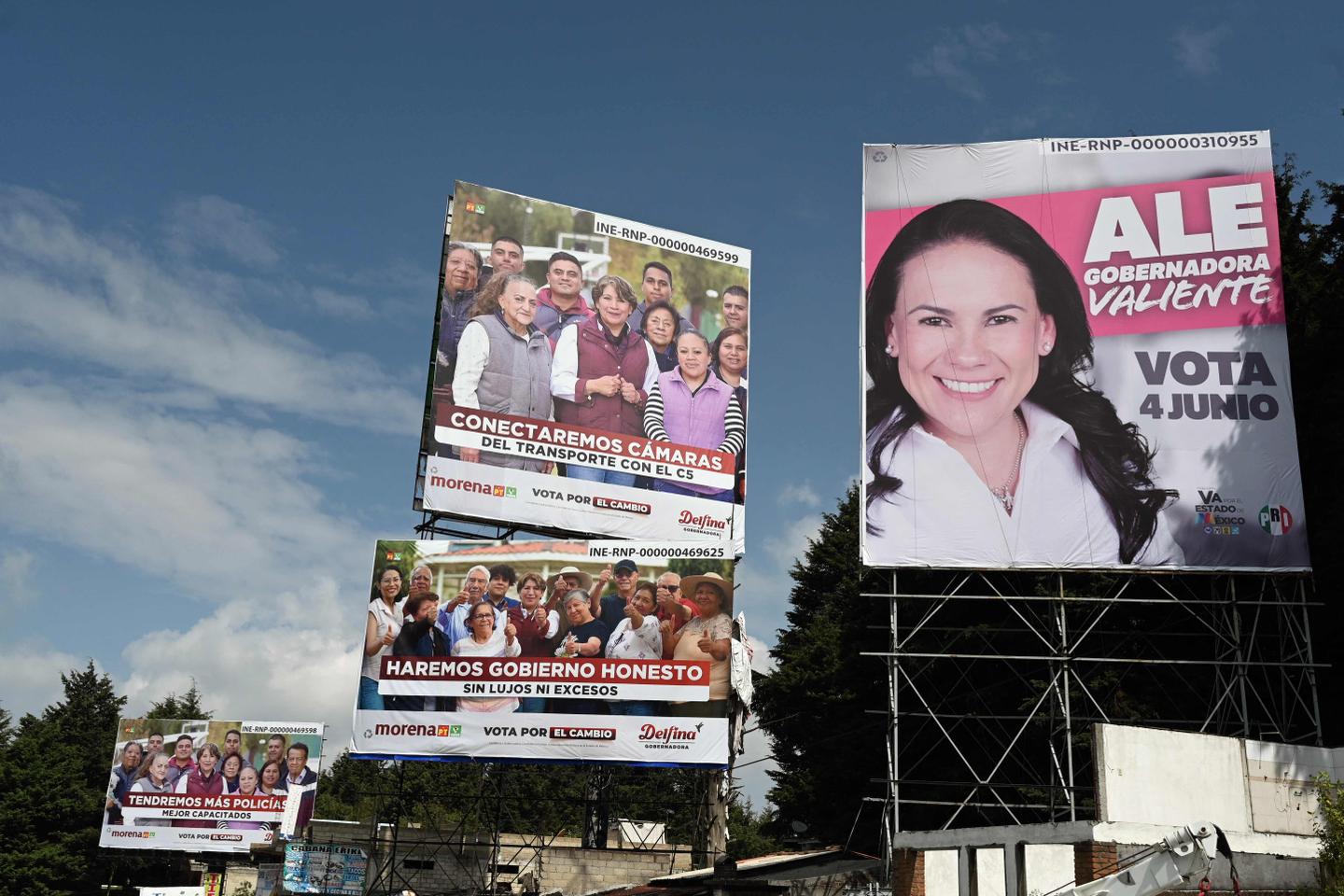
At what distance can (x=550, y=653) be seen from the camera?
85.6 feet

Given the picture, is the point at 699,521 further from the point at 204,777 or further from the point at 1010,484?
the point at 204,777

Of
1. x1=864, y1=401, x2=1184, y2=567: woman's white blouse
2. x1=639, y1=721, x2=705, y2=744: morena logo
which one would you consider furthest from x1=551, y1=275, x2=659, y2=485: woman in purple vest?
x1=864, y1=401, x2=1184, y2=567: woman's white blouse

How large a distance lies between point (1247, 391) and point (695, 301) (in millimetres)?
13563

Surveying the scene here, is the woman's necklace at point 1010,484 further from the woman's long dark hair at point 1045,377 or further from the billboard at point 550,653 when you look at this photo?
the billboard at point 550,653

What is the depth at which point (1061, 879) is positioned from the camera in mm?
18359

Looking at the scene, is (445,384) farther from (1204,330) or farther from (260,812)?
(260,812)

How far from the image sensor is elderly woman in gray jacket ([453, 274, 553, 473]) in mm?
28609

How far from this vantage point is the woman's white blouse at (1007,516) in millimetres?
22500

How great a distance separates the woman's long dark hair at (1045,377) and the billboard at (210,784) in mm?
23962

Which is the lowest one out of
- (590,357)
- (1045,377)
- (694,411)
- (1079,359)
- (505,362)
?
(1045,377)

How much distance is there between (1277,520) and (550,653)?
46.3 ft

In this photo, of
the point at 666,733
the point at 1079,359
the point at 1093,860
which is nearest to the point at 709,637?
the point at 666,733

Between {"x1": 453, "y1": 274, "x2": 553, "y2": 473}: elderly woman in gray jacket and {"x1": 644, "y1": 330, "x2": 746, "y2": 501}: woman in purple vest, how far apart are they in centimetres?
277

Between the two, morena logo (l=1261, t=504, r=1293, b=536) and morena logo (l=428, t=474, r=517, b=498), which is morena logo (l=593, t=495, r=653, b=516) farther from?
morena logo (l=1261, t=504, r=1293, b=536)
